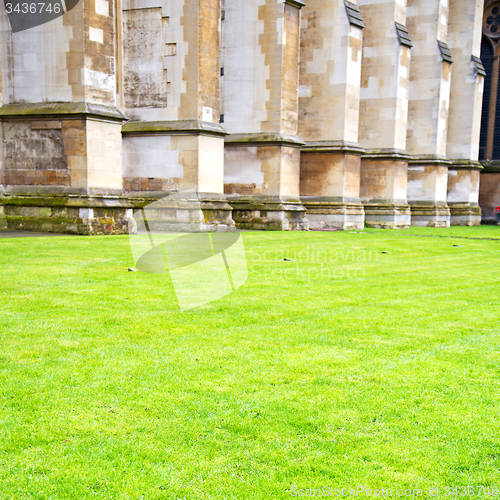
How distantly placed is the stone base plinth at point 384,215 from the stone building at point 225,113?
0.20 feet

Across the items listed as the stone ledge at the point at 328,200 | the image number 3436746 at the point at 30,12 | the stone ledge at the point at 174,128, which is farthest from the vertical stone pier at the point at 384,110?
the image number 3436746 at the point at 30,12

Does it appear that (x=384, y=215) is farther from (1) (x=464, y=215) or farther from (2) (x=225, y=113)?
(1) (x=464, y=215)

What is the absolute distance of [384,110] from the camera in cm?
2497

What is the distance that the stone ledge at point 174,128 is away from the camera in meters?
15.5

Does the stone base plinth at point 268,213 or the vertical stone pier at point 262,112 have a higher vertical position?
the vertical stone pier at point 262,112

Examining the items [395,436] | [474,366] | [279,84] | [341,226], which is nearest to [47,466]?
[395,436]

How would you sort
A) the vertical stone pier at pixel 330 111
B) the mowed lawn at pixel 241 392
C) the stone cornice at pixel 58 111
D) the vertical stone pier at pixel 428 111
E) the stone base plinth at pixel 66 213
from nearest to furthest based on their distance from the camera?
the mowed lawn at pixel 241 392 < the stone base plinth at pixel 66 213 < the stone cornice at pixel 58 111 < the vertical stone pier at pixel 330 111 < the vertical stone pier at pixel 428 111

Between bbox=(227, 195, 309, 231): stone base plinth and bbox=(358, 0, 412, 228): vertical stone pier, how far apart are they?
7.31 m

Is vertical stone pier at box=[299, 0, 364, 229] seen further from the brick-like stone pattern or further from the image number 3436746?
the image number 3436746

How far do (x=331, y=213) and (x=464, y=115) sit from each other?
52.4ft

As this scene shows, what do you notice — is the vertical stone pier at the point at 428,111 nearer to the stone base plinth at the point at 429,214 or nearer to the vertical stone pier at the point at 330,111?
the stone base plinth at the point at 429,214

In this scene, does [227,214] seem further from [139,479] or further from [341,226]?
[139,479]

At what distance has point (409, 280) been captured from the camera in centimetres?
776

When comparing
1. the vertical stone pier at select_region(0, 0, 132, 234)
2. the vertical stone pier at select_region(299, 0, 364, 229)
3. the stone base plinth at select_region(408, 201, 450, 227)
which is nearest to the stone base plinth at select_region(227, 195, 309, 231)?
the vertical stone pier at select_region(299, 0, 364, 229)
